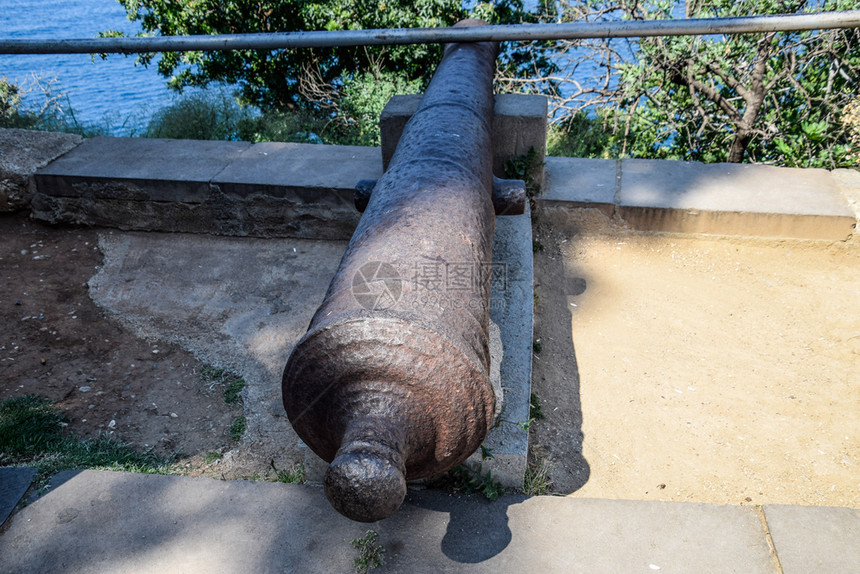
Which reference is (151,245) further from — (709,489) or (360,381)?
(709,489)

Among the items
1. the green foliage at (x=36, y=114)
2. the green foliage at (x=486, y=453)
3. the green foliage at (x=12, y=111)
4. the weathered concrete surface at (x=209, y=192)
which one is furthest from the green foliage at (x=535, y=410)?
the green foliage at (x=12, y=111)

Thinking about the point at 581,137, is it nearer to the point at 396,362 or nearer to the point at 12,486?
the point at 396,362

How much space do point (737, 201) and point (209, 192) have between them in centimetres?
362

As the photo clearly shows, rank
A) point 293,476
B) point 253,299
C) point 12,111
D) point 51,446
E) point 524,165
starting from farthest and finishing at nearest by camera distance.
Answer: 1. point 12,111
2. point 524,165
3. point 253,299
4. point 51,446
5. point 293,476

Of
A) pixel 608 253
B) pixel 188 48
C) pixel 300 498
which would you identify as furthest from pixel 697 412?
pixel 188 48

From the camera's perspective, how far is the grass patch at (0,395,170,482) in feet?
8.55

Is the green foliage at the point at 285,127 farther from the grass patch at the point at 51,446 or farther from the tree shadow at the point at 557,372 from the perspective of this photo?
the grass patch at the point at 51,446

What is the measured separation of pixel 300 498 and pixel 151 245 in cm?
313

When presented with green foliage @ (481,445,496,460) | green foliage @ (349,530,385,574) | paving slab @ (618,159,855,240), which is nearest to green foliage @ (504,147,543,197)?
paving slab @ (618,159,855,240)

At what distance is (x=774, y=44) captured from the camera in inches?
242

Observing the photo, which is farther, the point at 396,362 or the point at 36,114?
the point at 36,114

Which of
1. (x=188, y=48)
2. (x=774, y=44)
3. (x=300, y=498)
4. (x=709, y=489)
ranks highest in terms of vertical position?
(x=188, y=48)

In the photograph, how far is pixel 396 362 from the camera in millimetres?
1646

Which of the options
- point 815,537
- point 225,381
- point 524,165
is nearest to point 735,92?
point 524,165
